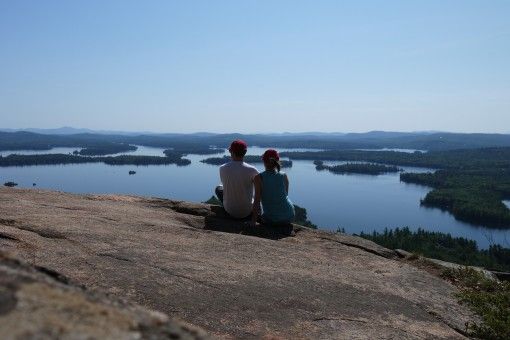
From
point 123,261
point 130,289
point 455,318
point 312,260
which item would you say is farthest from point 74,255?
point 455,318

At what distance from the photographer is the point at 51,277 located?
196cm

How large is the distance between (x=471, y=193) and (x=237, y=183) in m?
111

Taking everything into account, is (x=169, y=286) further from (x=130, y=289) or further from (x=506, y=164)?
(x=506, y=164)

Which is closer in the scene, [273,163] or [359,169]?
[273,163]

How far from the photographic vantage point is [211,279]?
17.4 ft

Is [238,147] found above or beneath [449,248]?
above

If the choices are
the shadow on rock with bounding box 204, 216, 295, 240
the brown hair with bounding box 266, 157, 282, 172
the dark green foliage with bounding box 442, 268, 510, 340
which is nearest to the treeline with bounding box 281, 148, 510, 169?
the dark green foliage with bounding box 442, 268, 510, 340

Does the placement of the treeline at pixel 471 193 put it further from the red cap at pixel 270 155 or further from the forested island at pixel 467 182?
the red cap at pixel 270 155

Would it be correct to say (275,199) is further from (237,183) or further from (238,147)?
(238,147)

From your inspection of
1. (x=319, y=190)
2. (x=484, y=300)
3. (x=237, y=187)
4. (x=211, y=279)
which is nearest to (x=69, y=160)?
(x=319, y=190)

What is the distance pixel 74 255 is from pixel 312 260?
3.53m

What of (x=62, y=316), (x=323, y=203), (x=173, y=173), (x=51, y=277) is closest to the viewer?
(x=62, y=316)

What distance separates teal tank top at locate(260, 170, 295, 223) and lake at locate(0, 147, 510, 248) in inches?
2395

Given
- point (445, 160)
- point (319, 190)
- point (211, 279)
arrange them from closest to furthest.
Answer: point (211, 279) → point (319, 190) → point (445, 160)
